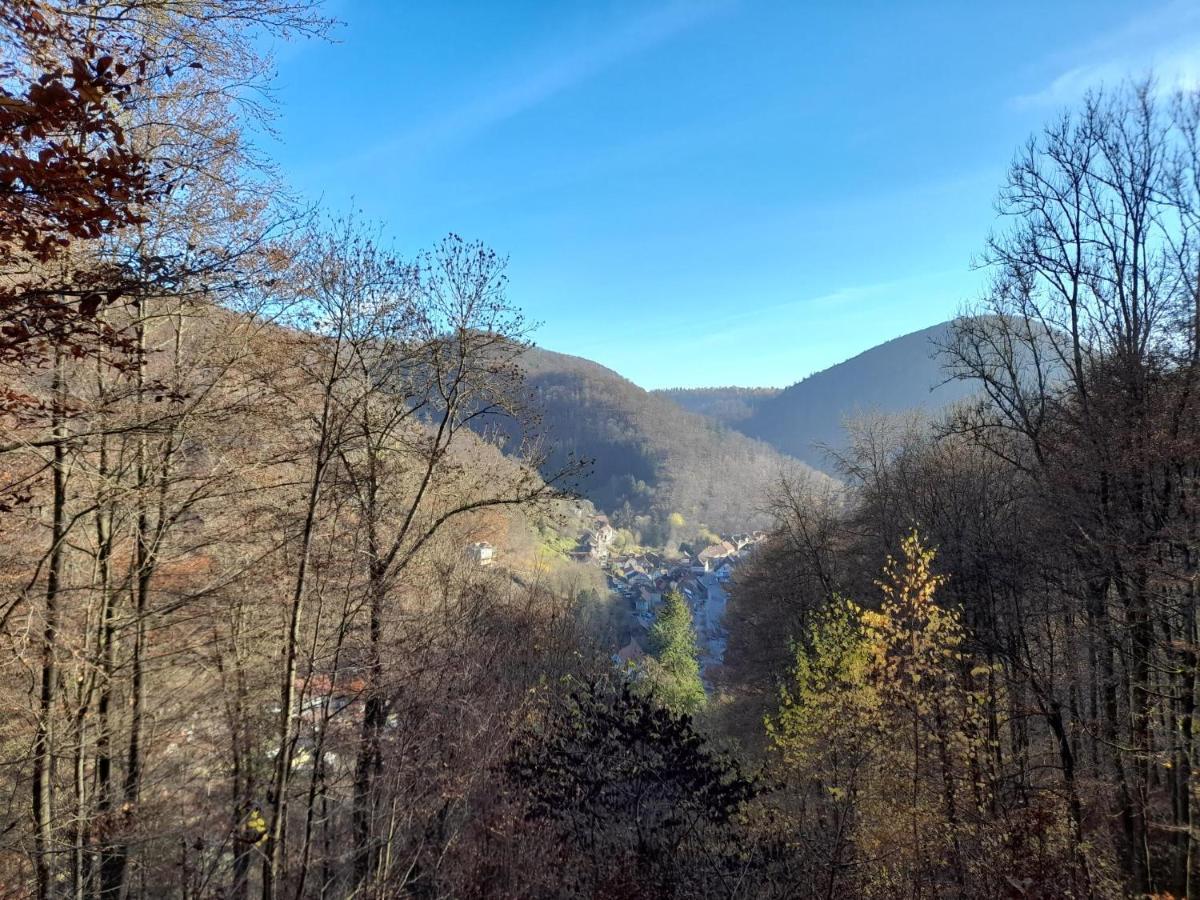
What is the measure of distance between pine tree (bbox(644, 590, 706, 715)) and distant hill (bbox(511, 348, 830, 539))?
65908 millimetres

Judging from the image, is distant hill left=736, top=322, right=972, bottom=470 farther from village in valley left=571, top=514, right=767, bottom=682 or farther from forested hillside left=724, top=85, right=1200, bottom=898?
forested hillside left=724, top=85, right=1200, bottom=898

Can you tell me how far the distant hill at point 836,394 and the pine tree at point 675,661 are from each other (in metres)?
120

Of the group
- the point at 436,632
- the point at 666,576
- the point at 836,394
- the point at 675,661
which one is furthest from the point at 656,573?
the point at 836,394

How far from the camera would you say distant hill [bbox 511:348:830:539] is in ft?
375

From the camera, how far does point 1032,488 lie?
12.9m

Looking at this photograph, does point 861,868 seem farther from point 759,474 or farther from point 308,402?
point 759,474

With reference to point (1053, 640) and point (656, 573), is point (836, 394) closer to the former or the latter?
point (656, 573)

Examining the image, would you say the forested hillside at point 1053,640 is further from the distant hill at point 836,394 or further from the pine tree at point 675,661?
the distant hill at point 836,394

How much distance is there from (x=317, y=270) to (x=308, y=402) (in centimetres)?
194

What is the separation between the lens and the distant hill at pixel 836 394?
156750 mm

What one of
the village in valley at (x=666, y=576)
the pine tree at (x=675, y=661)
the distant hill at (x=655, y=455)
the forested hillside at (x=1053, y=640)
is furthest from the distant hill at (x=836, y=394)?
the forested hillside at (x=1053, y=640)

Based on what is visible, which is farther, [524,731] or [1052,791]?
[524,731]

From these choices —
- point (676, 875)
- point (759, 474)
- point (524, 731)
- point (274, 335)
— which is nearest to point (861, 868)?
point (676, 875)

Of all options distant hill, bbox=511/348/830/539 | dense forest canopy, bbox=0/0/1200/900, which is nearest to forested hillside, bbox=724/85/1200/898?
dense forest canopy, bbox=0/0/1200/900
